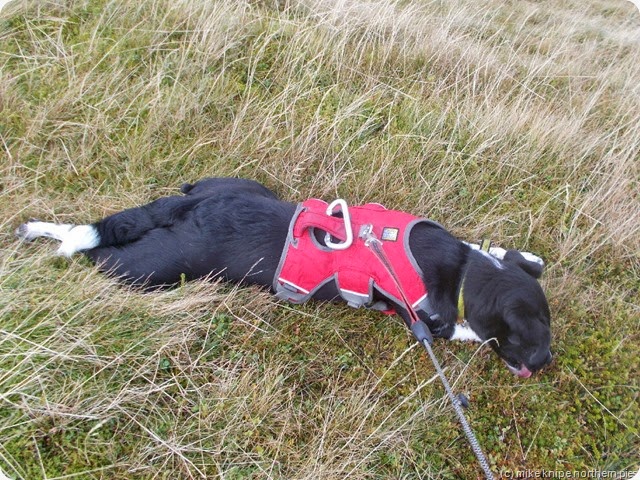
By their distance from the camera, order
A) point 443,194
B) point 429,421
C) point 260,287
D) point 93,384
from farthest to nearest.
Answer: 1. point 443,194
2. point 260,287
3. point 429,421
4. point 93,384

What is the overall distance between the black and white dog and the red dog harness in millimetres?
62

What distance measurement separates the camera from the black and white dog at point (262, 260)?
2494mm

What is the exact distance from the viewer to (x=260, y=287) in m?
2.80

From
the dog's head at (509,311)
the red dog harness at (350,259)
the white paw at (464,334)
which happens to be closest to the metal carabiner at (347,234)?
the red dog harness at (350,259)

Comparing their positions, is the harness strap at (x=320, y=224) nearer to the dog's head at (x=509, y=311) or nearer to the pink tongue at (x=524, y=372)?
the dog's head at (x=509, y=311)

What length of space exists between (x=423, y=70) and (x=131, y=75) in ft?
7.71

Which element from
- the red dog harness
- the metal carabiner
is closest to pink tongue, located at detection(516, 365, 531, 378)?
the red dog harness

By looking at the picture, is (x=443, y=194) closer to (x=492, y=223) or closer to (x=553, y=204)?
(x=492, y=223)

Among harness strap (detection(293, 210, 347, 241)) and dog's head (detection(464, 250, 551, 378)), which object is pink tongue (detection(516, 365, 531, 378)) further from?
harness strap (detection(293, 210, 347, 241))

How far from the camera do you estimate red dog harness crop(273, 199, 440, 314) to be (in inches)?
99.2

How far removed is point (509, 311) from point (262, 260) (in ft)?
4.32

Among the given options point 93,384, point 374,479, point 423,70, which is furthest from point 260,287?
point 423,70

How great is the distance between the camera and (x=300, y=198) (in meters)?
3.49

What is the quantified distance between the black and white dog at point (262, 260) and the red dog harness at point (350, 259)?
0.20 feet
